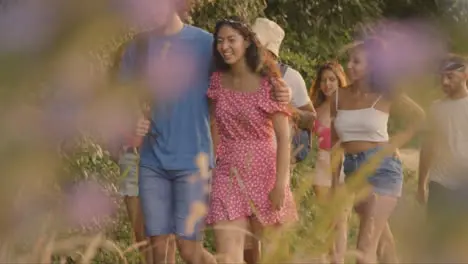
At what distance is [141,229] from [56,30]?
12.6 ft

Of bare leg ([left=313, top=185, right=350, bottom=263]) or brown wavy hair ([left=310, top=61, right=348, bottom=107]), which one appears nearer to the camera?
bare leg ([left=313, top=185, right=350, bottom=263])

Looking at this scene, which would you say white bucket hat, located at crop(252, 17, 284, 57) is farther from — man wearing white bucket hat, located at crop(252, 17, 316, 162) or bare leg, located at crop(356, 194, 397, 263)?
bare leg, located at crop(356, 194, 397, 263)

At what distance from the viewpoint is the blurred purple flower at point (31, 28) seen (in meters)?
1.11

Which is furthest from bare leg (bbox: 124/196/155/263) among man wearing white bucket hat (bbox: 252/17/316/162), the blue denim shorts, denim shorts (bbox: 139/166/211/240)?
the blue denim shorts

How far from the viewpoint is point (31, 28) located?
112cm

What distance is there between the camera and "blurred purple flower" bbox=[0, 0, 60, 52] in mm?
1114

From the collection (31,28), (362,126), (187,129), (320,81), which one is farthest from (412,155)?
(320,81)

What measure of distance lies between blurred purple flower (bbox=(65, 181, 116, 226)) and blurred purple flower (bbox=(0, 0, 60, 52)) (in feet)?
1.10

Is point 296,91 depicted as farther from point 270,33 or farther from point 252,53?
point 252,53

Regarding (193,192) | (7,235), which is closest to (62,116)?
(7,235)

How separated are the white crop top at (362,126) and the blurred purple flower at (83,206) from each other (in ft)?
10.2

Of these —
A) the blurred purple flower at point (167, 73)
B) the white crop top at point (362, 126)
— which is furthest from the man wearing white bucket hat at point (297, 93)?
the blurred purple flower at point (167, 73)

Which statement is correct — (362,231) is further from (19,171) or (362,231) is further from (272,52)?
(19,171)

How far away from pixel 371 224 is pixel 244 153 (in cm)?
87
